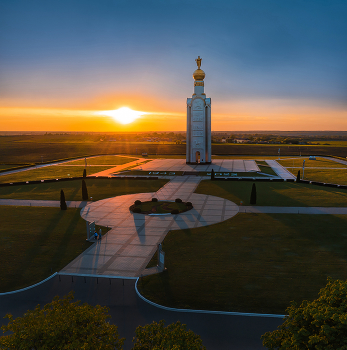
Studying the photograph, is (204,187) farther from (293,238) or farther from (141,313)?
(141,313)

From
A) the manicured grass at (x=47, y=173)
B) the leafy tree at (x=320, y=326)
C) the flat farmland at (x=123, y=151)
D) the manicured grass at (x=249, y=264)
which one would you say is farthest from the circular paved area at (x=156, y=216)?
the flat farmland at (x=123, y=151)

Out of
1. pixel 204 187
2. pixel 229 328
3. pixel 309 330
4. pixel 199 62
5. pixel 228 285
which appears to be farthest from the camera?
pixel 199 62

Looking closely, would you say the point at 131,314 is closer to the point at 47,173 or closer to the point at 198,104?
the point at 47,173

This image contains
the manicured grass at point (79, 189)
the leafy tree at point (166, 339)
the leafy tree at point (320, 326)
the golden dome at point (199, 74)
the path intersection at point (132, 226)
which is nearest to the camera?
the leafy tree at point (320, 326)

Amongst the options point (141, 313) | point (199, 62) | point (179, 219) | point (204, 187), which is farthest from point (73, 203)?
point (199, 62)

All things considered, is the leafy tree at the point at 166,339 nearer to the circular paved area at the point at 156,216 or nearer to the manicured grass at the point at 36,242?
the manicured grass at the point at 36,242

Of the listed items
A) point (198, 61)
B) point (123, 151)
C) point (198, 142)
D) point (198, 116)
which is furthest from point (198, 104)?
point (123, 151)

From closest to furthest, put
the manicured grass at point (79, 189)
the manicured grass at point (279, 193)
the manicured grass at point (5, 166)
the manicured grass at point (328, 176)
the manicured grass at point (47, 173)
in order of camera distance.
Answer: the manicured grass at point (279, 193)
the manicured grass at point (79, 189)
the manicured grass at point (328, 176)
the manicured grass at point (47, 173)
the manicured grass at point (5, 166)
